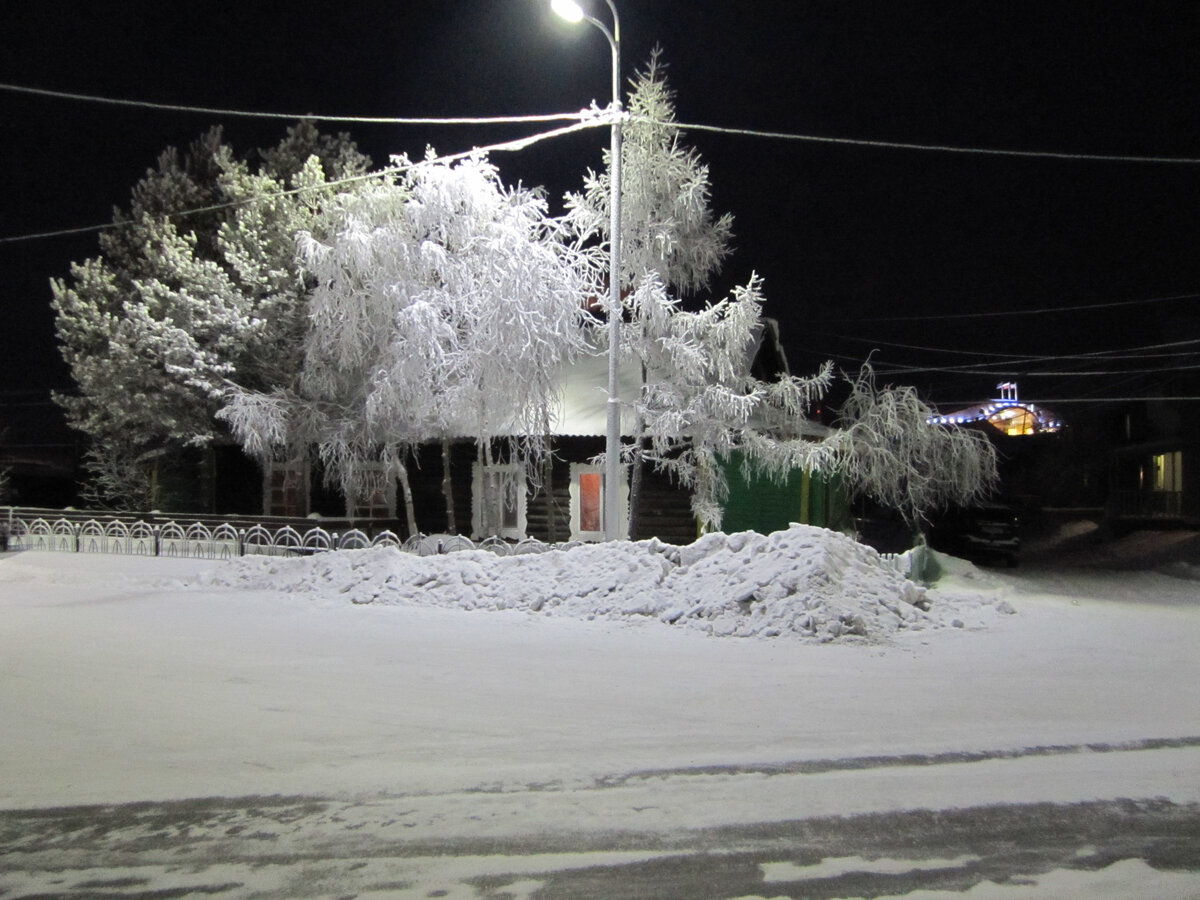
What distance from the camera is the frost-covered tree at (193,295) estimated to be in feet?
67.5

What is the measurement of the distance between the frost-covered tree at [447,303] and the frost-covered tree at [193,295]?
2.26 m

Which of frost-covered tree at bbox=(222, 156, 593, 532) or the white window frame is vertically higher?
frost-covered tree at bbox=(222, 156, 593, 532)

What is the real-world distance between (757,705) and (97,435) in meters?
24.3

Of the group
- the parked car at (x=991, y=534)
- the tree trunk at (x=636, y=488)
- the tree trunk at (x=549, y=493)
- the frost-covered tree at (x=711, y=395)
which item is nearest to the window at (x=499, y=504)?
the tree trunk at (x=549, y=493)

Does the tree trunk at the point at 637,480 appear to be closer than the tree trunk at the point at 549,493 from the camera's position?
Yes

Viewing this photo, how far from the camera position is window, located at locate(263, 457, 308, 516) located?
2383cm

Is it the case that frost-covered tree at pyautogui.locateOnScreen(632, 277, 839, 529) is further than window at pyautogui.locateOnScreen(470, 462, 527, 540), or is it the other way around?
window at pyautogui.locateOnScreen(470, 462, 527, 540)

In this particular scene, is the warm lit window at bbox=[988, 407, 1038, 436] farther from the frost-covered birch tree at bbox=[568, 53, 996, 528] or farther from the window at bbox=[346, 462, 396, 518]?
the window at bbox=[346, 462, 396, 518]

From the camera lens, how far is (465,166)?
17734mm


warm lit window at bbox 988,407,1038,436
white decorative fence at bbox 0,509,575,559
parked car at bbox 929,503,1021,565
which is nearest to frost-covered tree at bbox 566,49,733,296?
white decorative fence at bbox 0,509,575,559

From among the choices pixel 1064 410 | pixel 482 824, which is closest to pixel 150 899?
pixel 482 824

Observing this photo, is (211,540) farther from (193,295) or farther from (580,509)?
(580,509)

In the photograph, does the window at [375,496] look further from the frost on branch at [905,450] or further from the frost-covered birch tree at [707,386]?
A: the frost on branch at [905,450]

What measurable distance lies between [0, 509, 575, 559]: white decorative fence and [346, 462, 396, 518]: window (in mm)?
1816
